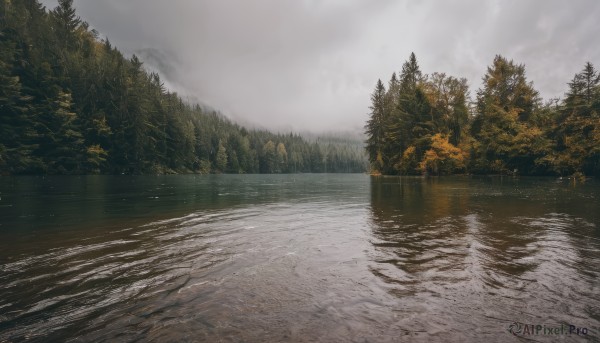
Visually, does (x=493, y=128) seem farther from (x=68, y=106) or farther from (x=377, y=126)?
(x=68, y=106)

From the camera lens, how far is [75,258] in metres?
8.24

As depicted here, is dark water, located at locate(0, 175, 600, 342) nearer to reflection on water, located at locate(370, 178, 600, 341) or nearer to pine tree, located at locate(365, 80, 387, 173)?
reflection on water, located at locate(370, 178, 600, 341)

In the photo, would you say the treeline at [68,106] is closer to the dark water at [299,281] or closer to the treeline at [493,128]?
the dark water at [299,281]

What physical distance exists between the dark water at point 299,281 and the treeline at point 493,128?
45.8 metres

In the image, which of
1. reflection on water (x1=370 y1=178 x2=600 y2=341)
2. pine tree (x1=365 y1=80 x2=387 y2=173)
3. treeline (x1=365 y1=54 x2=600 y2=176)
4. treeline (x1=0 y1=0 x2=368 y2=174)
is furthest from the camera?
pine tree (x1=365 y1=80 x2=387 y2=173)

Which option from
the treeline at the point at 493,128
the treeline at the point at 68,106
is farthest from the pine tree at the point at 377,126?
the treeline at the point at 68,106

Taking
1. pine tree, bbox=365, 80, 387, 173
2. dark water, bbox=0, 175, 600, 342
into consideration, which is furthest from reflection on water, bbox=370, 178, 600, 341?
pine tree, bbox=365, 80, 387, 173

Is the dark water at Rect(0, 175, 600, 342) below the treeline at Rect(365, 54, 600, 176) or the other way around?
below

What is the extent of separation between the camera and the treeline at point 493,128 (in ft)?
150

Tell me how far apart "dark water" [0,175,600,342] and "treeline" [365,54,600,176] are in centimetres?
4580

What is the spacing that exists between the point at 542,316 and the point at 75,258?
35.9 feet

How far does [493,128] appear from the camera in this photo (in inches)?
2188

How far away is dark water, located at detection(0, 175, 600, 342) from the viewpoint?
178 inches

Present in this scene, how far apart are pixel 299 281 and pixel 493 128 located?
6237cm
